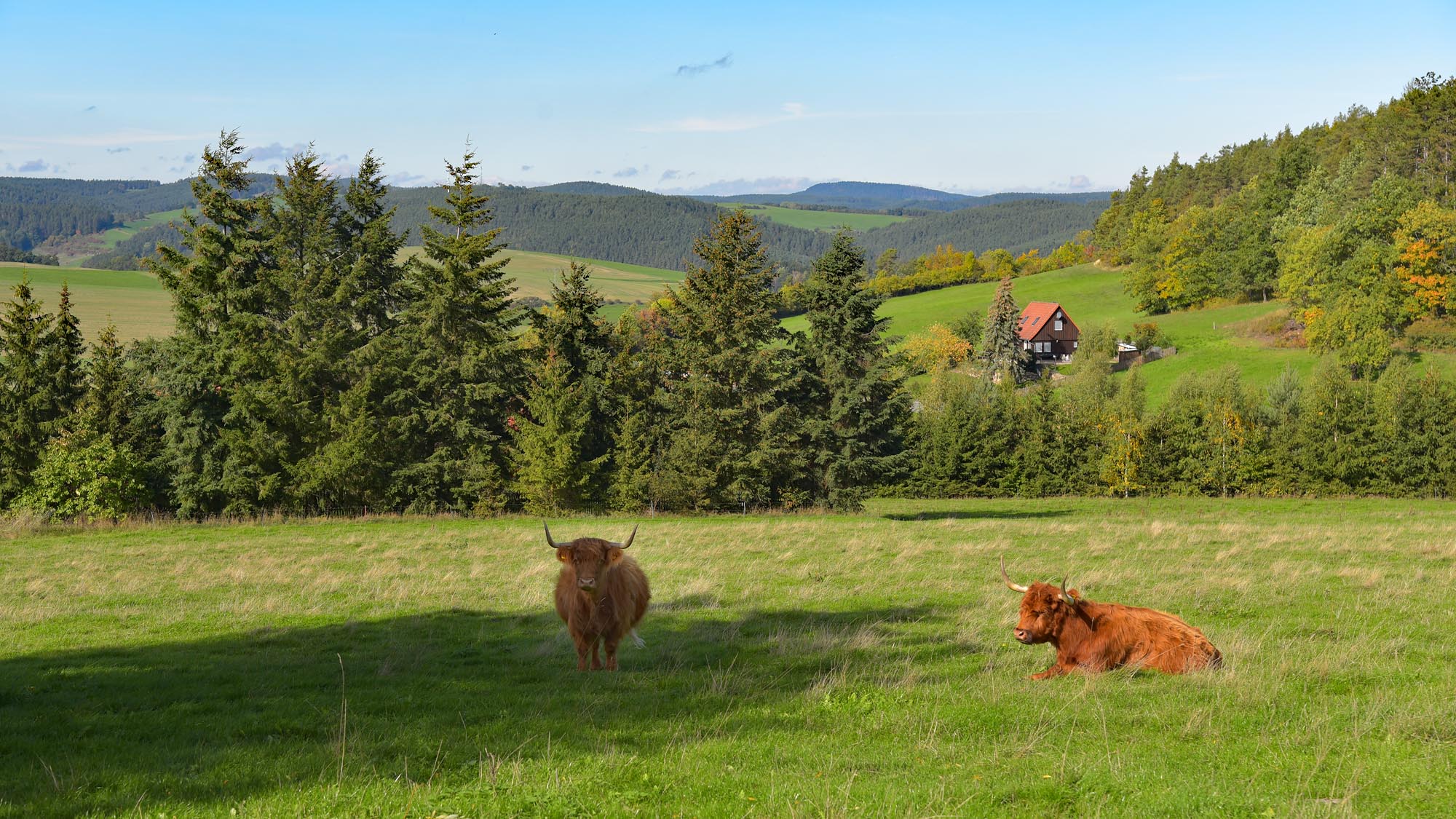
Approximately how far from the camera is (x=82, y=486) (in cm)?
3397

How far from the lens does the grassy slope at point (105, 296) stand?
352ft

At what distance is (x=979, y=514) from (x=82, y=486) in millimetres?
34594

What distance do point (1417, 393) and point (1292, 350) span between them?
88.5 ft

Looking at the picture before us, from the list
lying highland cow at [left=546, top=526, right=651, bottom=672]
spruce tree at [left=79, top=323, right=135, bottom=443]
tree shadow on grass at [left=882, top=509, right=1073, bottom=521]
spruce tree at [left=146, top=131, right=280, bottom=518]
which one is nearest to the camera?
lying highland cow at [left=546, top=526, right=651, bottom=672]

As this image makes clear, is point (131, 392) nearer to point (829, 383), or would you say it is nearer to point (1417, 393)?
point (829, 383)

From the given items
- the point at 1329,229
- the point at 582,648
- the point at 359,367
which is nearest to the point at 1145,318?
the point at 1329,229

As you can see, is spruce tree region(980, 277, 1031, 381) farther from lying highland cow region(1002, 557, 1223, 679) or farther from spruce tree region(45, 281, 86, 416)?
lying highland cow region(1002, 557, 1223, 679)

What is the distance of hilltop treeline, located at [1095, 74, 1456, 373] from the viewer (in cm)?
6900

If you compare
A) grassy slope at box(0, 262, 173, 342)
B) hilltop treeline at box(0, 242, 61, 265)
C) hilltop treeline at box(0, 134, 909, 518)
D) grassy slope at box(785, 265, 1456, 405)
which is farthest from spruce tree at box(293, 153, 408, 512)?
hilltop treeline at box(0, 242, 61, 265)

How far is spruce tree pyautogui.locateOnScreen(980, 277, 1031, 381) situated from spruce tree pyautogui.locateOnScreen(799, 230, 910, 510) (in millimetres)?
54844

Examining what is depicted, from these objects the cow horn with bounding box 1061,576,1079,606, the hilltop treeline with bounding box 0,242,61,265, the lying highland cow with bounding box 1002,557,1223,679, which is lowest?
the lying highland cow with bounding box 1002,557,1223,679

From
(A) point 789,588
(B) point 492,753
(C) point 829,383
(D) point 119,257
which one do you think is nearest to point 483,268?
(C) point 829,383

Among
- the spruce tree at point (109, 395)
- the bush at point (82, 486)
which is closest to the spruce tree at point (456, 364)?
the bush at point (82, 486)

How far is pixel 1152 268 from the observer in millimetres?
105562
